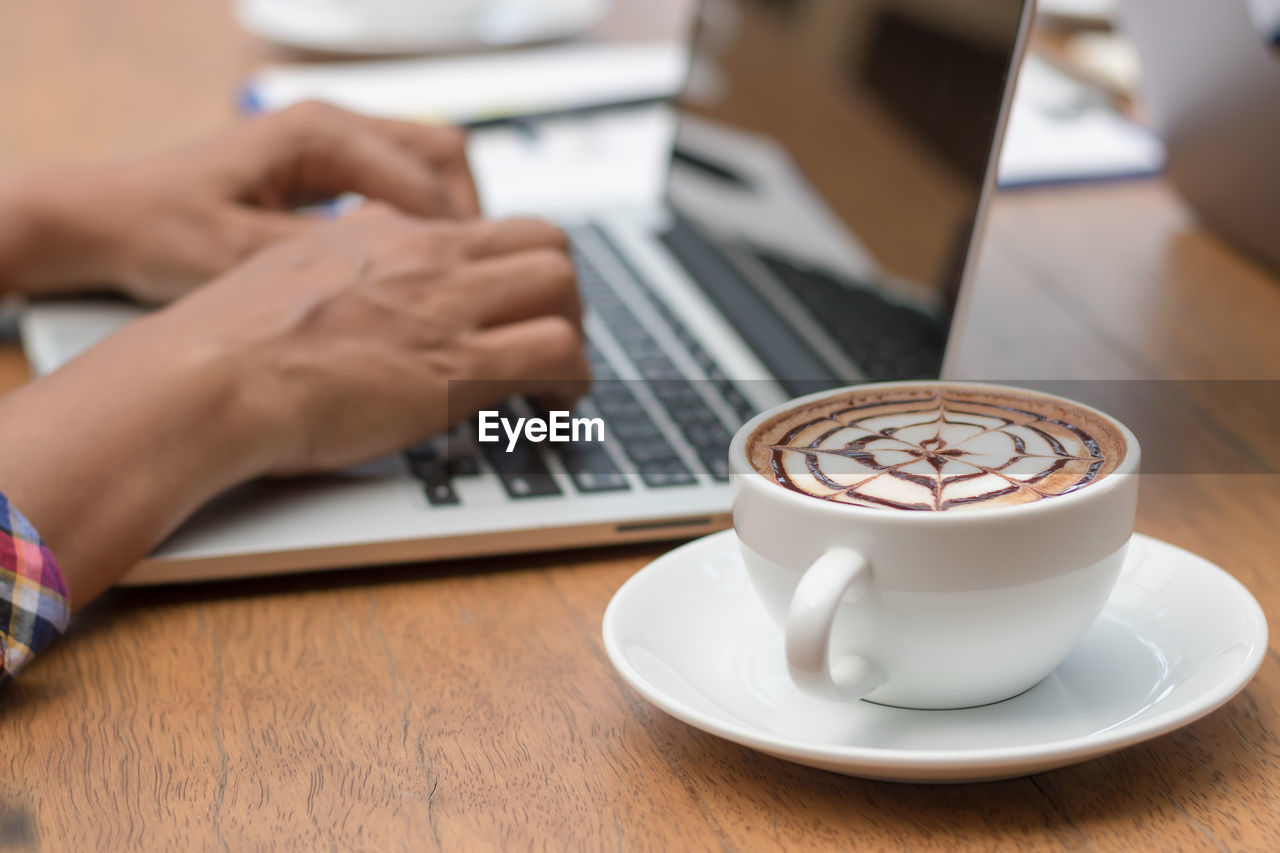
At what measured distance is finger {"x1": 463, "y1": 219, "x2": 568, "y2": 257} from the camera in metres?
0.58

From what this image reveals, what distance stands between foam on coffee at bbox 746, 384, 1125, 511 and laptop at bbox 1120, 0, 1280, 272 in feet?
1.35

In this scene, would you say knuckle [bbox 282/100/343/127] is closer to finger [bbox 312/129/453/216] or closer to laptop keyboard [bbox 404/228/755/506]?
finger [bbox 312/129/453/216]

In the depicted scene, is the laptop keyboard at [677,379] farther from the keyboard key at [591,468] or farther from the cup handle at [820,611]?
the cup handle at [820,611]

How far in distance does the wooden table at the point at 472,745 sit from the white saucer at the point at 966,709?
17 mm

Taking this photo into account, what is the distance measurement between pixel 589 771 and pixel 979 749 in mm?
113

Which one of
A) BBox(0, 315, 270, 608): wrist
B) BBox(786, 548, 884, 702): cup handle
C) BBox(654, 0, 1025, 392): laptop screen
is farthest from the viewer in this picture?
BBox(654, 0, 1025, 392): laptop screen

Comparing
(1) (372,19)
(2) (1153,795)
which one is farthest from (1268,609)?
(1) (372,19)

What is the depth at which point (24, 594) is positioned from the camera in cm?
42

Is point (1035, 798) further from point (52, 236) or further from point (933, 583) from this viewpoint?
point (52, 236)

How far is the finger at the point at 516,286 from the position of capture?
57 cm

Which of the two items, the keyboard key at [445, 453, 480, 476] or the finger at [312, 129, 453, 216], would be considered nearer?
the keyboard key at [445, 453, 480, 476]

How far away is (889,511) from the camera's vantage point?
32cm

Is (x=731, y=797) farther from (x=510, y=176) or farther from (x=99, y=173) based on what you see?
(x=510, y=176)

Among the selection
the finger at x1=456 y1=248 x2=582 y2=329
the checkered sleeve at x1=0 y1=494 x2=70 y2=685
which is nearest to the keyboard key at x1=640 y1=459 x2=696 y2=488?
the finger at x1=456 y1=248 x2=582 y2=329
